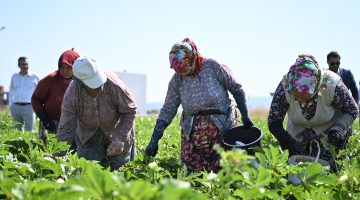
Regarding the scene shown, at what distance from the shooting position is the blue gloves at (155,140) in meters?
3.76

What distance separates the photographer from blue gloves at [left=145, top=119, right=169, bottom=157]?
12.3 feet

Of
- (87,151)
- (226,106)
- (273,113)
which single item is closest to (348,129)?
(273,113)

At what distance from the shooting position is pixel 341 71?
647 centimetres

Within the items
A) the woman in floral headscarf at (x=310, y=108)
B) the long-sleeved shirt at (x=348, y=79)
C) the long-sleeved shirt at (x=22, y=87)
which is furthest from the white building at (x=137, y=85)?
the woman in floral headscarf at (x=310, y=108)

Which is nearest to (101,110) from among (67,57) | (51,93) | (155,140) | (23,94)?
(155,140)

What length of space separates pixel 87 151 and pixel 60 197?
9.31 feet

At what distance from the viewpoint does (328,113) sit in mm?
3455

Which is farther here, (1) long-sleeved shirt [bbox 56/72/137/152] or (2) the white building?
(2) the white building

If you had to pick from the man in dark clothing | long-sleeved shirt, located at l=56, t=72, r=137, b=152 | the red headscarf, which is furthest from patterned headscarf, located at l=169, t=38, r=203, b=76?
the man in dark clothing

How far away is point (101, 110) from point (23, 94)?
4.50 meters

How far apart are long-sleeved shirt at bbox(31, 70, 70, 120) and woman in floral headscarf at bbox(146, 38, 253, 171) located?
159cm

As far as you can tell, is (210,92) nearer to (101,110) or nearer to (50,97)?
(101,110)

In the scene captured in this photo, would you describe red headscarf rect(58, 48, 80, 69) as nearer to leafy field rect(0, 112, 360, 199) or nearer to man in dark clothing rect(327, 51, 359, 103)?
leafy field rect(0, 112, 360, 199)

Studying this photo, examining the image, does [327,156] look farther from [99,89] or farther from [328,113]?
[99,89]
